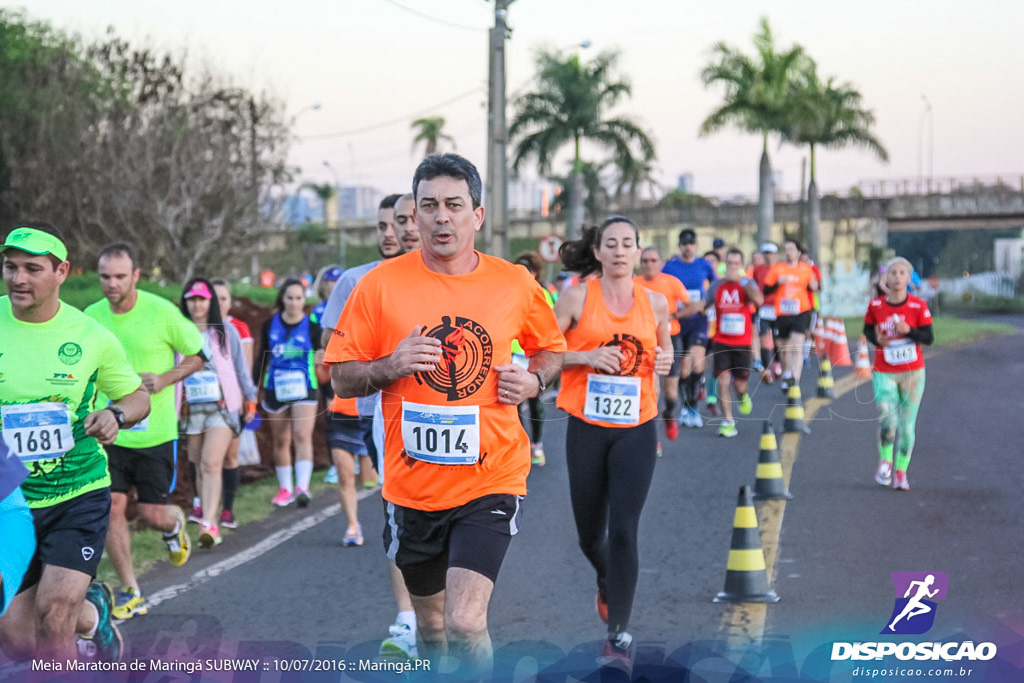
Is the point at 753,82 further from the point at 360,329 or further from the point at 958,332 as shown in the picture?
the point at 360,329

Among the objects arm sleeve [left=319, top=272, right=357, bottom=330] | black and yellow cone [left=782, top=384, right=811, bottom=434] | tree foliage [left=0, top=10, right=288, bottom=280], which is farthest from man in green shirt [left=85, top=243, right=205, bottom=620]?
tree foliage [left=0, top=10, right=288, bottom=280]

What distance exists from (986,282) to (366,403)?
64493mm

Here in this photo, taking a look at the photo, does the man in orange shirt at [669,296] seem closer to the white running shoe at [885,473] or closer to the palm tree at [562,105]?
the white running shoe at [885,473]

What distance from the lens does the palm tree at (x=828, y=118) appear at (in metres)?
45.3

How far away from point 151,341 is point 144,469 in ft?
2.34

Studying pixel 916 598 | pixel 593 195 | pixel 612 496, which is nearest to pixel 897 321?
pixel 916 598

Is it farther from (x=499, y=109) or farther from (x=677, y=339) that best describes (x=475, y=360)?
(x=499, y=109)

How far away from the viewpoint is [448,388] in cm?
424

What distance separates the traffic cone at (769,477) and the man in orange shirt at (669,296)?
1.61 metres

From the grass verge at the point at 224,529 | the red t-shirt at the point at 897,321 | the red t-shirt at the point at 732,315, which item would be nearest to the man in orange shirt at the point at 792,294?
the red t-shirt at the point at 732,315

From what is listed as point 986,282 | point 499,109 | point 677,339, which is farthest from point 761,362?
point 986,282

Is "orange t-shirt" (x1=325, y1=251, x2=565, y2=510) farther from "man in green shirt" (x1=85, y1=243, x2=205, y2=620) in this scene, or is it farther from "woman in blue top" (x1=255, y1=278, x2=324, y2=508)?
"woman in blue top" (x1=255, y1=278, x2=324, y2=508)

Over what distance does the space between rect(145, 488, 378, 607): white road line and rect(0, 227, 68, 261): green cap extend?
8.29ft

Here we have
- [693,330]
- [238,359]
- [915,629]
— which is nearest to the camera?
[915,629]
